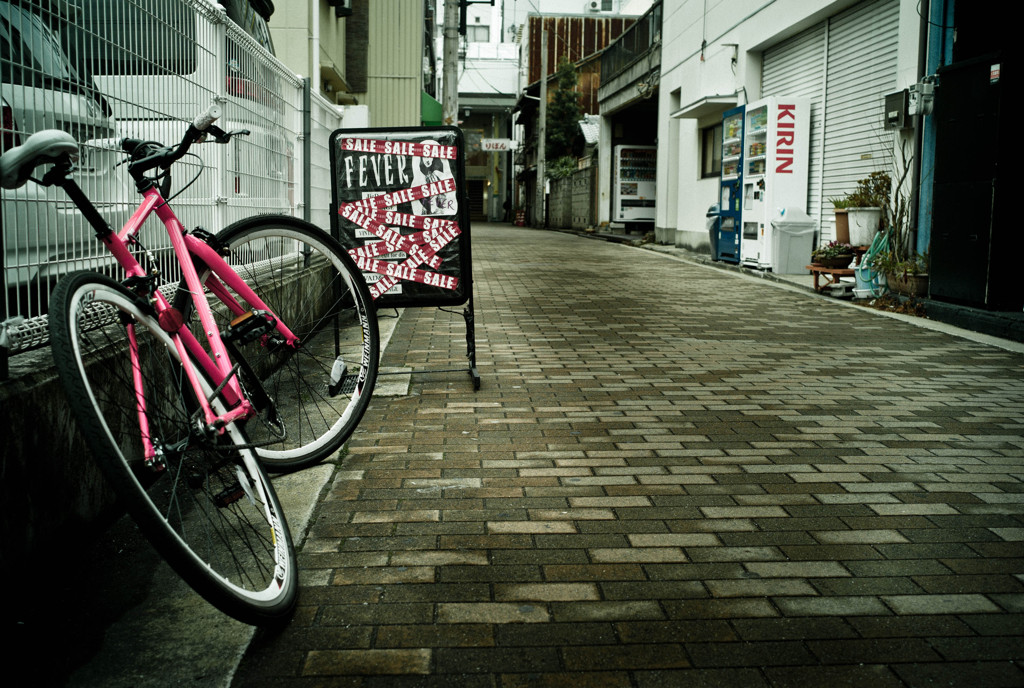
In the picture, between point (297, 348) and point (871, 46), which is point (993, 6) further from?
point (297, 348)

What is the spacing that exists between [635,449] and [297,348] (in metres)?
1.67

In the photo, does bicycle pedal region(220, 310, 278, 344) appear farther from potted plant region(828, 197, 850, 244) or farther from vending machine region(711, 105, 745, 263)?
vending machine region(711, 105, 745, 263)

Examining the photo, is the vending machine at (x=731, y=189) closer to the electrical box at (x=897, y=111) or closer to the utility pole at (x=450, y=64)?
the electrical box at (x=897, y=111)

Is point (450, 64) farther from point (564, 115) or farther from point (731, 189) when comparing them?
point (564, 115)

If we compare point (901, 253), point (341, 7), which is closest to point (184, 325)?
point (901, 253)

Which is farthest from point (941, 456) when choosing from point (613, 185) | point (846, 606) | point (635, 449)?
point (613, 185)

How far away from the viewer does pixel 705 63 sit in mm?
20359

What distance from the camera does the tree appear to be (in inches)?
1714

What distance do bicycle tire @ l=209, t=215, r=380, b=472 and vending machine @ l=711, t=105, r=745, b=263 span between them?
12.2 metres

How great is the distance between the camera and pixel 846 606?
2.81m

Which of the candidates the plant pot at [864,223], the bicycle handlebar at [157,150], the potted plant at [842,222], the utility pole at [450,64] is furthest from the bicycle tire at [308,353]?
the utility pole at [450,64]

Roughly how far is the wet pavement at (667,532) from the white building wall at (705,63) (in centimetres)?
740

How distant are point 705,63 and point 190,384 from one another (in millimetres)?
19283

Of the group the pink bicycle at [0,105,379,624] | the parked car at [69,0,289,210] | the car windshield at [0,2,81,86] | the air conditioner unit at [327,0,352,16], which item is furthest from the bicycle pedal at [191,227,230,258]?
the air conditioner unit at [327,0,352,16]
